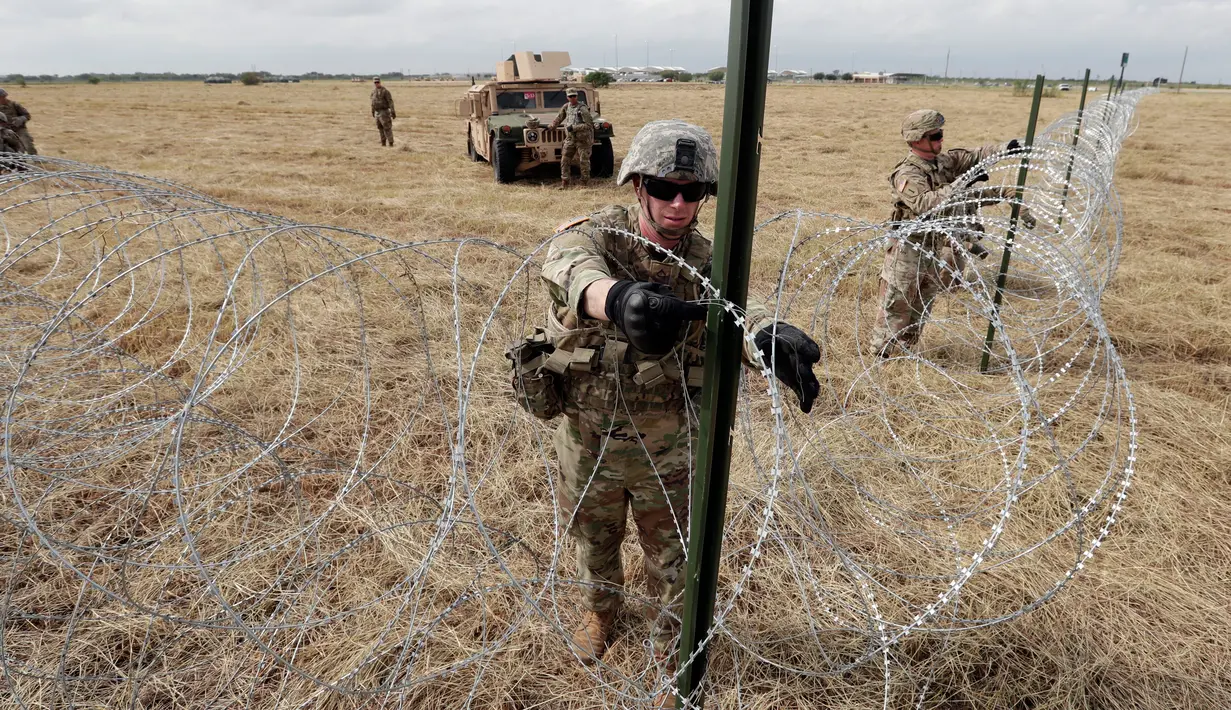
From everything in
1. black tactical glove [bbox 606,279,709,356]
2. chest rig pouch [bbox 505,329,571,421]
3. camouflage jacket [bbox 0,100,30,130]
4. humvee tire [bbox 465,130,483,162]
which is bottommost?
chest rig pouch [bbox 505,329,571,421]

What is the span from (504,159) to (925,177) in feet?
26.4

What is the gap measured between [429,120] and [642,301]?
26.2m

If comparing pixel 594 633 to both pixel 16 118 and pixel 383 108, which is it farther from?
pixel 383 108

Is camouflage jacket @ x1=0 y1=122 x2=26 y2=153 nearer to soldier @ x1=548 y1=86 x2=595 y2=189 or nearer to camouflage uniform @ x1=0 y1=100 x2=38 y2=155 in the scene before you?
camouflage uniform @ x1=0 y1=100 x2=38 y2=155

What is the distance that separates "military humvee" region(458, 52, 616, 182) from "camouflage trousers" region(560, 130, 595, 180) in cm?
26

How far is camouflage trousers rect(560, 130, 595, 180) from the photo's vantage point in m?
11.1

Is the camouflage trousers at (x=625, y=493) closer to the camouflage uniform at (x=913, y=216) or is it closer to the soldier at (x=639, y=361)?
the soldier at (x=639, y=361)

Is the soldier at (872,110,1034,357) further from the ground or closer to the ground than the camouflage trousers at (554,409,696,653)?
further from the ground

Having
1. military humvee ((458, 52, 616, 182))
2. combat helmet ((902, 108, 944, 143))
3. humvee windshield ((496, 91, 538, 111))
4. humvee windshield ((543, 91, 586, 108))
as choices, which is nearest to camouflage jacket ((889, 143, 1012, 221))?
combat helmet ((902, 108, 944, 143))

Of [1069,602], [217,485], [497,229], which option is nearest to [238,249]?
[497,229]

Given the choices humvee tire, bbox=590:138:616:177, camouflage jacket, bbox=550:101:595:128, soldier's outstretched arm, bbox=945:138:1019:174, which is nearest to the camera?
soldier's outstretched arm, bbox=945:138:1019:174

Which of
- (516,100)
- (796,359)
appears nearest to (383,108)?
(516,100)

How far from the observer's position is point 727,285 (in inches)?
59.2

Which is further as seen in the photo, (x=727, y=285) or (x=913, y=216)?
(x=913, y=216)
